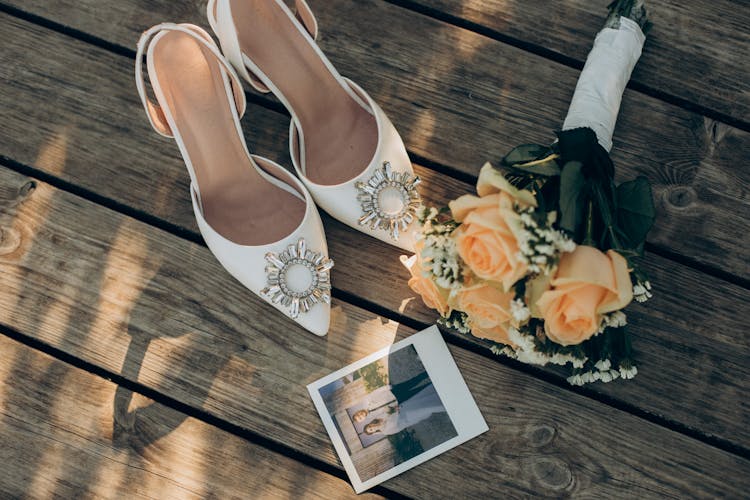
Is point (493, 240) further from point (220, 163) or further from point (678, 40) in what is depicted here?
point (678, 40)

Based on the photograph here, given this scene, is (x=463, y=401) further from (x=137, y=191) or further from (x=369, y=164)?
(x=137, y=191)

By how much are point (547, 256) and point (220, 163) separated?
591 millimetres

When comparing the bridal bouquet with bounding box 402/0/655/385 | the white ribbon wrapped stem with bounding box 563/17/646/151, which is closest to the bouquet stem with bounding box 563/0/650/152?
the white ribbon wrapped stem with bounding box 563/17/646/151

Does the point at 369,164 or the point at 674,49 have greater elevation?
the point at 674,49

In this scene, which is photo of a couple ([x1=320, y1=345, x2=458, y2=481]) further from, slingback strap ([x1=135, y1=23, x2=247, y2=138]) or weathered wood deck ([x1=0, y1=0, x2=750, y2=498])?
slingback strap ([x1=135, y1=23, x2=247, y2=138])

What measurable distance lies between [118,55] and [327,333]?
0.63 m

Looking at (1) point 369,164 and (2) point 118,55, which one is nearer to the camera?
(1) point 369,164

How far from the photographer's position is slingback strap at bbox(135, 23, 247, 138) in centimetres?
92

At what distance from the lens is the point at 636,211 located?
81 cm

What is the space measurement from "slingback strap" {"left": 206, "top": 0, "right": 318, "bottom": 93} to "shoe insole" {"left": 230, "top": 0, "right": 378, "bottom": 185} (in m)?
0.02

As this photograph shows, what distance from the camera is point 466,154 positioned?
1070mm

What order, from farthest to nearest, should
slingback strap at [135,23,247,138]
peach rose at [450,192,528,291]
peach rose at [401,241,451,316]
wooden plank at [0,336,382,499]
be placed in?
wooden plank at [0,336,382,499] → slingback strap at [135,23,247,138] → peach rose at [401,241,451,316] → peach rose at [450,192,528,291]

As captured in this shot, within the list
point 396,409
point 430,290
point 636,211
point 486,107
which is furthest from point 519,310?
point 486,107

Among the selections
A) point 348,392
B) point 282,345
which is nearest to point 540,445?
point 348,392
